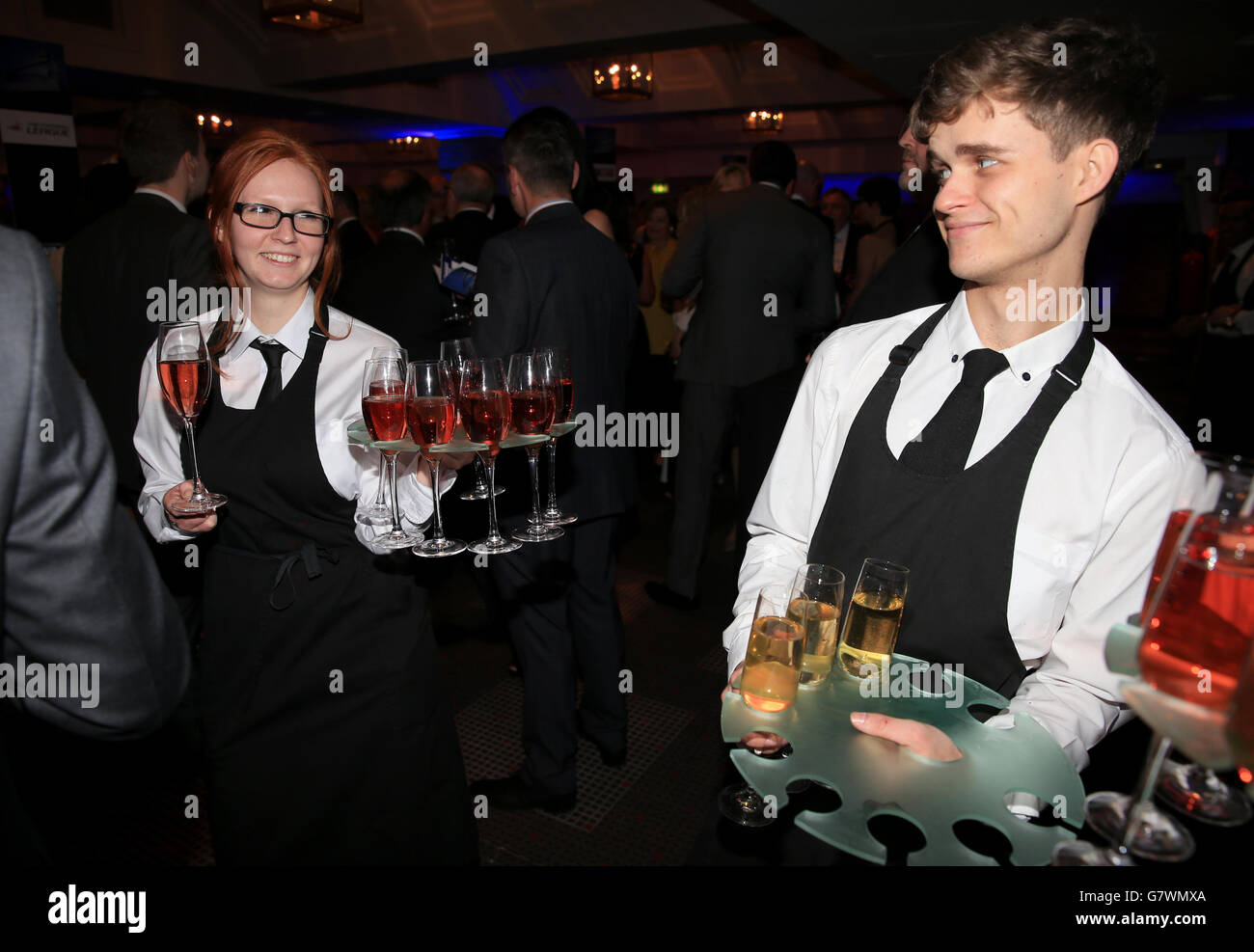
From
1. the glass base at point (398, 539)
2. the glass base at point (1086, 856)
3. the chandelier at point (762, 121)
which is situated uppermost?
the chandelier at point (762, 121)

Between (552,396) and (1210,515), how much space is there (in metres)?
1.06

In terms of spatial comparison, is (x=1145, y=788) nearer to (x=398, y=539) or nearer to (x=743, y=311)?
(x=398, y=539)

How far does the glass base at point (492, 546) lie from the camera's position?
1.42m

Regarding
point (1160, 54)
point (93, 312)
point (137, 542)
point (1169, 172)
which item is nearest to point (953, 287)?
point (137, 542)

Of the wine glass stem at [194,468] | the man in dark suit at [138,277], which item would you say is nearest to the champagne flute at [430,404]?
the wine glass stem at [194,468]

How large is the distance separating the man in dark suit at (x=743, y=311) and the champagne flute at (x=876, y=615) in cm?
255

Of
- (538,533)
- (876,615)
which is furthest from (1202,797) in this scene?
(538,533)

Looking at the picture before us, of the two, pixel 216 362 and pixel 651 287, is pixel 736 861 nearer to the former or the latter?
pixel 216 362

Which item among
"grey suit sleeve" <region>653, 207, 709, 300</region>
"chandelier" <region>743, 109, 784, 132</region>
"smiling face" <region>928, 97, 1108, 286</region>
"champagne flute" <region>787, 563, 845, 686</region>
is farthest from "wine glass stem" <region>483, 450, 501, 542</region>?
"chandelier" <region>743, 109, 784, 132</region>

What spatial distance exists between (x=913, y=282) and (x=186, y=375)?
68.1 inches

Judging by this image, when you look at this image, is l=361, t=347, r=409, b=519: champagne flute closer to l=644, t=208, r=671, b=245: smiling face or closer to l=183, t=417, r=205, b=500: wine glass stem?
l=183, t=417, r=205, b=500: wine glass stem

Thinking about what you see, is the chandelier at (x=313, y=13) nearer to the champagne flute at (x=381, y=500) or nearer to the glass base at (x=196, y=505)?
the champagne flute at (x=381, y=500)

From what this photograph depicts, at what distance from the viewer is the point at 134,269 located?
3061 millimetres

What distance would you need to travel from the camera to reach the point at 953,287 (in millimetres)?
1940
